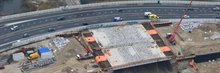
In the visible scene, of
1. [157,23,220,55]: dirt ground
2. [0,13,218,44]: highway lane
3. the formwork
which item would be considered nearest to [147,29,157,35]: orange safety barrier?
the formwork

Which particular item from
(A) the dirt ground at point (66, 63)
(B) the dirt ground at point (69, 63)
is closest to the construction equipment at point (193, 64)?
(A) the dirt ground at point (66, 63)

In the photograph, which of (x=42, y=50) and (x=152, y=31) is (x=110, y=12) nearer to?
(x=152, y=31)

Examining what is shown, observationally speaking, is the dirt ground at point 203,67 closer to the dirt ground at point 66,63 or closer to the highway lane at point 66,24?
the highway lane at point 66,24

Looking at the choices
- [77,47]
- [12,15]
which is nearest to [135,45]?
[77,47]

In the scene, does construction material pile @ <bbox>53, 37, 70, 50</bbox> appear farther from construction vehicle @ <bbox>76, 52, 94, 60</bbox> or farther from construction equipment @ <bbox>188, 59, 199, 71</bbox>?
construction equipment @ <bbox>188, 59, 199, 71</bbox>

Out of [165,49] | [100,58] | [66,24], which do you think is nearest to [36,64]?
[100,58]

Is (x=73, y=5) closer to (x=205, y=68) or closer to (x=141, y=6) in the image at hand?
(x=141, y=6)
